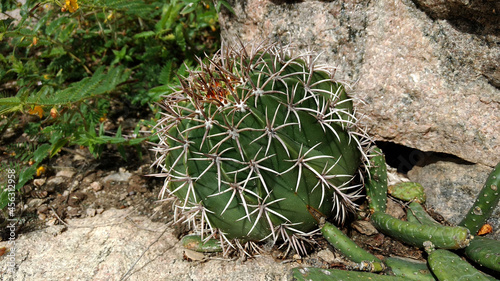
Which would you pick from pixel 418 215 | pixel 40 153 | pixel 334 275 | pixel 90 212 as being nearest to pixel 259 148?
pixel 334 275

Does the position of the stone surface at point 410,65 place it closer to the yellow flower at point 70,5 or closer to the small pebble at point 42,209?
the yellow flower at point 70,5

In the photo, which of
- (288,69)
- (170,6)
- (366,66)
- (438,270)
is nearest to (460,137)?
(366,66)

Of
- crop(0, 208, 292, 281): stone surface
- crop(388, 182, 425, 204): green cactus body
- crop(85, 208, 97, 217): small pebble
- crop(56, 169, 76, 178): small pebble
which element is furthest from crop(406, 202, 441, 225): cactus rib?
crop(56, 169, 76, 178): small pebble

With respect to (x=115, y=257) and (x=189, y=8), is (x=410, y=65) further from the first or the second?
(x=115, y=257)

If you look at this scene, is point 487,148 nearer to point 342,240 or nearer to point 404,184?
point 404,184

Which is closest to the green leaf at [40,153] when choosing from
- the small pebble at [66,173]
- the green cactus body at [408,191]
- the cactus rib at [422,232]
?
the small pebble at [66,173]
